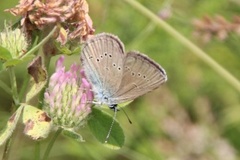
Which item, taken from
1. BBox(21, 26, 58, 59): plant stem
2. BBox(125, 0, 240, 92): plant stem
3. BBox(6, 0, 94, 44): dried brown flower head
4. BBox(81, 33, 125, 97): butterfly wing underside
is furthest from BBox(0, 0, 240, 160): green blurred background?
BBox(21, 26, 58, 59): plant stem

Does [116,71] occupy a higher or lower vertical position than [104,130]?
higher

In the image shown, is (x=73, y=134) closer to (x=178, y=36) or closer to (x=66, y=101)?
(x=66, y=101)

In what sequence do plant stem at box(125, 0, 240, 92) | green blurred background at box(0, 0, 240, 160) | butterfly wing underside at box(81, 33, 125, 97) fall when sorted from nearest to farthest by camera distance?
1. butterfly wing underside at box(81, 33, 125, 97)
2. plant stem at box(125, 0, 240, 92)
3. green blurred background at box(0, 0, 240, 160)

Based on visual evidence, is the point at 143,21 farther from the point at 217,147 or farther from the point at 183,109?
the point at 217,147

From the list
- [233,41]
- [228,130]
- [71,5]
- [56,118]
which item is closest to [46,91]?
[56,118]

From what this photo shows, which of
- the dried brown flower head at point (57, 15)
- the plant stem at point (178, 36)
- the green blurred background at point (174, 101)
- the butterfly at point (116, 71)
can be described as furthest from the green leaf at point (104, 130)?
the green blurred background at point (174, 101)

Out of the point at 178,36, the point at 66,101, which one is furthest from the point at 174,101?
the point at 66,101

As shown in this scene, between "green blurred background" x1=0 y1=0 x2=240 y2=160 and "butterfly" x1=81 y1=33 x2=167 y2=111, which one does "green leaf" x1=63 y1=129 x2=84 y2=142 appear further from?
"green blurred background" x1=0 y1=0 x2=240 y2=160
